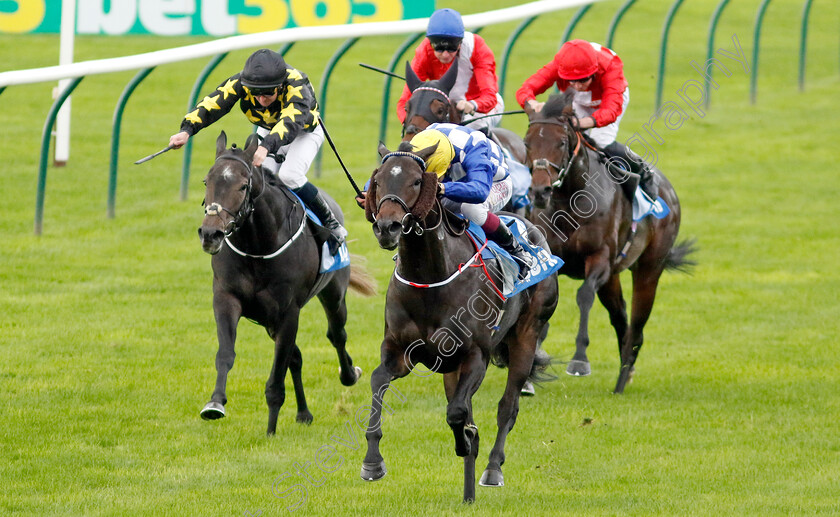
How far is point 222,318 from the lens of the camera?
7.08 metres

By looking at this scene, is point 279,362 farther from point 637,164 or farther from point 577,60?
point 637,164

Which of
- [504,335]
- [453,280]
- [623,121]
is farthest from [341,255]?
[623,121]

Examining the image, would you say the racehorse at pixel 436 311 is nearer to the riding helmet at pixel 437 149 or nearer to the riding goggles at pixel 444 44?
the riding helmet at pixel 437 149

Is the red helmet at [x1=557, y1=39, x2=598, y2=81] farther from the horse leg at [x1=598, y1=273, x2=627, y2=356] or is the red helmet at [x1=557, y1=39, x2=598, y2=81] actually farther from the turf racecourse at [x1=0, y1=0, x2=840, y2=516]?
the turf racecourse at [x1=0, y1=0, x2=840, y2=516]

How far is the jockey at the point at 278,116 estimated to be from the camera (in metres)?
7.16

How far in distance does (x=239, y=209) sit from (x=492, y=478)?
196 centimetres

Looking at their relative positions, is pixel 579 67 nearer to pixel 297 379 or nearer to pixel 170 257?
pixel 297 379

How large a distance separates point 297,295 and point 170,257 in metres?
4.95

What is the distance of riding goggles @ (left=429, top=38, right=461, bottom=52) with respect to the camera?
28.2 ft

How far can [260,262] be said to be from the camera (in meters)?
7.24

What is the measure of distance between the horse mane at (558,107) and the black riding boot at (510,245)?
172 cm

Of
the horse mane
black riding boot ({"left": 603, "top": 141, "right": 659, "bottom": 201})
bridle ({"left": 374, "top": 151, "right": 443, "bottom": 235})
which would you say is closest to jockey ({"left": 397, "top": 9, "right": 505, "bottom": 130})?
the horse mane

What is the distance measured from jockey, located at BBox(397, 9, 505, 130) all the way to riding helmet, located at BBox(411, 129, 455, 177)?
8.36ft

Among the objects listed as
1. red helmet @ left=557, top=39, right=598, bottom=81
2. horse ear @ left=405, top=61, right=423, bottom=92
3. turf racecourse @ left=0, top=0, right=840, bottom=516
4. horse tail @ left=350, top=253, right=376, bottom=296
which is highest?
red helmet @ left=557, top=39, right=598, bottom=81
